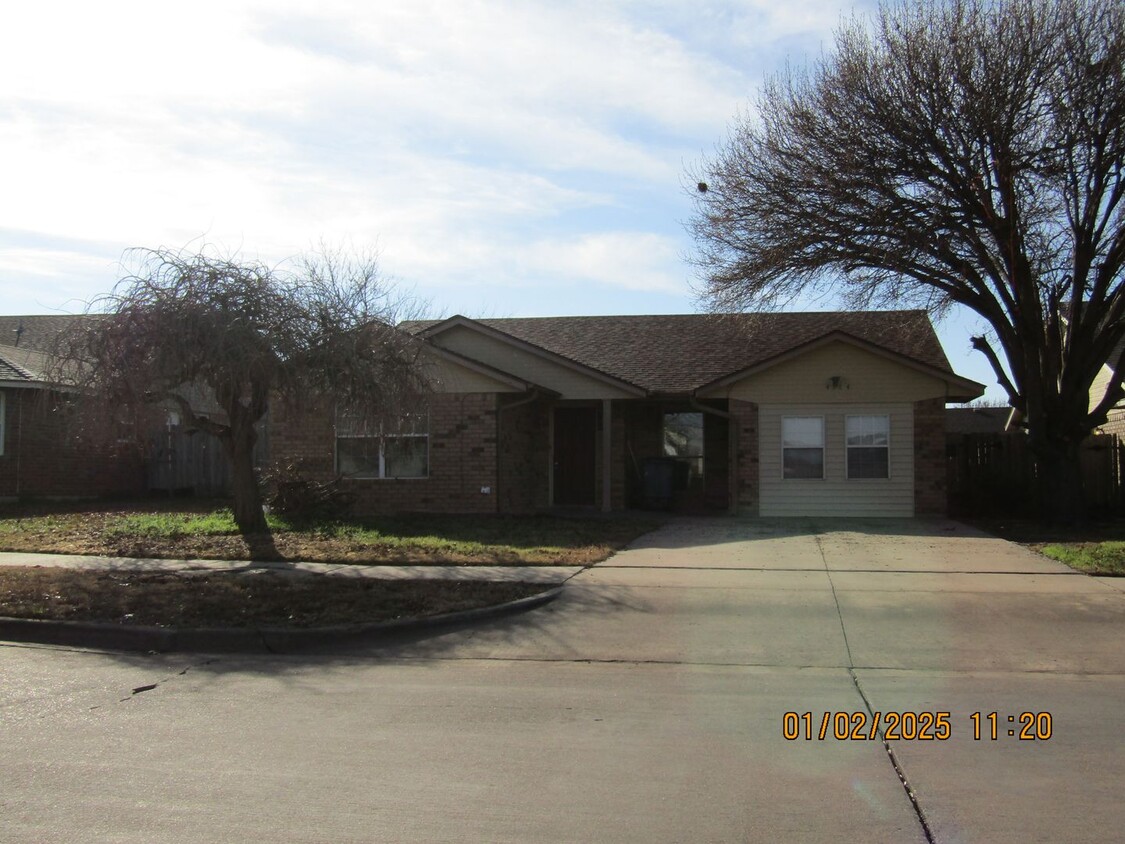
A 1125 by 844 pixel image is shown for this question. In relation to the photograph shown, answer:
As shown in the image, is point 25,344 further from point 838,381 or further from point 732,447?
point 838,381

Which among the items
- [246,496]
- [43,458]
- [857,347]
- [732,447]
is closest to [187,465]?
[43,458]

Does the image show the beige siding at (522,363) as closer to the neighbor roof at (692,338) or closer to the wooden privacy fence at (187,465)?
the neighbor roof at (692,338)

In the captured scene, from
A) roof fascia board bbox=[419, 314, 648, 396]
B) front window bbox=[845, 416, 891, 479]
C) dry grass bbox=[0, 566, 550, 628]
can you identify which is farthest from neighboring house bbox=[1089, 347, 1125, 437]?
dry grass bbox=[0, 566, 550, 628]

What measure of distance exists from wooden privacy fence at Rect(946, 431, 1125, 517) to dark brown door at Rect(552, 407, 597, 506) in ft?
23.6

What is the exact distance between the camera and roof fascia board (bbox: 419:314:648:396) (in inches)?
743

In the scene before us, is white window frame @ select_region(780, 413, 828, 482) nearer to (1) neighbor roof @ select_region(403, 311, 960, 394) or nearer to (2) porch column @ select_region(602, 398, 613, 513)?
(1) neighbor roof @ select_region(403, 311, 960, 394)

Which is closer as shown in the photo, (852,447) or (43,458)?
(852,447)

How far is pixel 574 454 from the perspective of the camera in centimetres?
2141

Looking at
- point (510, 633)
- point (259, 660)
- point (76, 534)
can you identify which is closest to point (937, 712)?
point (510, 633)

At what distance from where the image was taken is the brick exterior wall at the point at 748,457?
1939cm

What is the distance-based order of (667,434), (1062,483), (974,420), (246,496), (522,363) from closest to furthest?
(246,496) < (1062,483) < (522,363) < (667,434) < (974,420)

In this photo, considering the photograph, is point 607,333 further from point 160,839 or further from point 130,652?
point 160,839

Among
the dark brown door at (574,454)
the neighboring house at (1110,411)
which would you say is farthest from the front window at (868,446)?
the dark brown door at (574,454)
